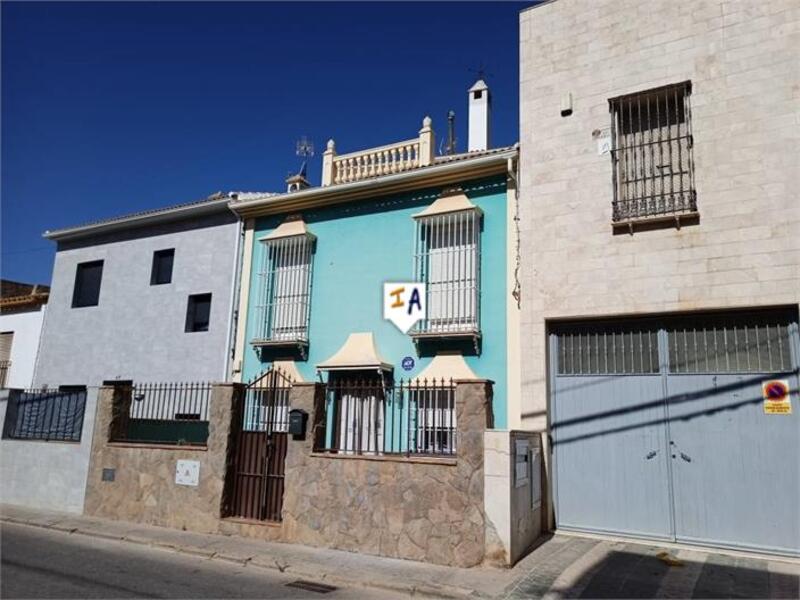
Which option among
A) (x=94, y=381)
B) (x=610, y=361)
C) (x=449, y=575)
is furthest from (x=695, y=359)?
(x=94, y=381)

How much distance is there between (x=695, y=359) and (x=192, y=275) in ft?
35.6

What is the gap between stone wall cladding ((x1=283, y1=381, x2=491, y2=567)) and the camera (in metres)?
7.41

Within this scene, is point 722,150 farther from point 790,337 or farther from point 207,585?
point 207,585

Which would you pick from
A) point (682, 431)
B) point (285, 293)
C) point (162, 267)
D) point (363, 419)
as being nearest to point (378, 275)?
point (285, 293)

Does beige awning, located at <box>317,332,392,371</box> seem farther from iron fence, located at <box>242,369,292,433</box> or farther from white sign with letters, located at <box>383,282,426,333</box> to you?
iron fence, located at <box>242,369,292,433</box>

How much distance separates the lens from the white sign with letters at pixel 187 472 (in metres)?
9.46

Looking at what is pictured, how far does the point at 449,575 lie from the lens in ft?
22.7

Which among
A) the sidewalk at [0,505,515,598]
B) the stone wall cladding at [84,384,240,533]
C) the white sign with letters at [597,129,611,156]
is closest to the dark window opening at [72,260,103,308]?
the stone wall cladding at [84,384,240,533]

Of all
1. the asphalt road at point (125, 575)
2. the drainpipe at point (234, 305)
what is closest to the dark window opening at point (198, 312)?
the drainpipe at point (234, 305)

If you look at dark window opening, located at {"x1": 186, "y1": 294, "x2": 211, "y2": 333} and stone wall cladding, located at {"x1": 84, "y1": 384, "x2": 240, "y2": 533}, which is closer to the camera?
stone wall cladding, located at {"x1": 84, "y1": 384, "x2": 240, "y2": 533}

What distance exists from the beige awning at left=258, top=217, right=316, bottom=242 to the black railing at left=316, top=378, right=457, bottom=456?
10.8ft

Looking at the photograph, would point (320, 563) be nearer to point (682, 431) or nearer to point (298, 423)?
point (298, 423)

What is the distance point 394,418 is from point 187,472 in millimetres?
3588

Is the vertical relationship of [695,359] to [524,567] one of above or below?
above
